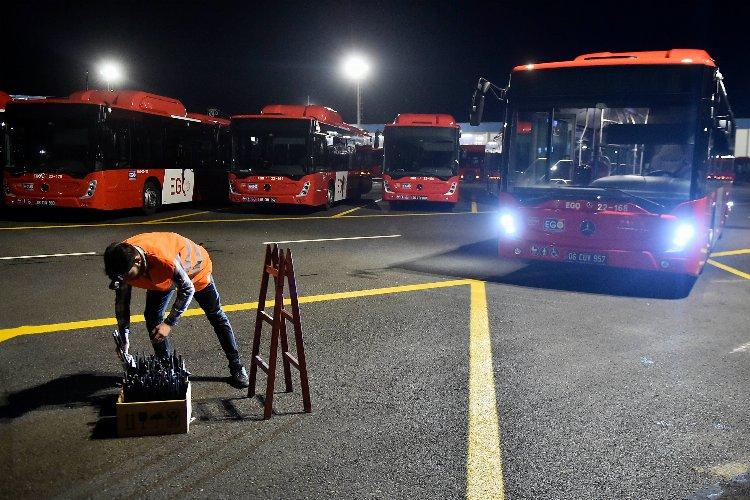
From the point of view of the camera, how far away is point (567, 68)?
9.21 metres

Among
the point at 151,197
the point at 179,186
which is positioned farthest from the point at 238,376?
the point at 179,186

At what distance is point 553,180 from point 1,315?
24.2ft

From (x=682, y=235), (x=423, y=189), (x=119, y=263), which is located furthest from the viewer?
(x=423, y=189)

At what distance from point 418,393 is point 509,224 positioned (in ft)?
17.4

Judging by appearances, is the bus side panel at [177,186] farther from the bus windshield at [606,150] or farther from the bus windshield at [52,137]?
the bus windshield at [606,150]

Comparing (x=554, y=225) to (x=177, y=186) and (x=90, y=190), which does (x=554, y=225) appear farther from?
(x=177, y=186)

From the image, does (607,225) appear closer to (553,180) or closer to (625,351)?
(553,180)

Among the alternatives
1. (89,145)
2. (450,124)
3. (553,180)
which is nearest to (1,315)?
(553,180)

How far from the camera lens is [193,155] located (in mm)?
21391

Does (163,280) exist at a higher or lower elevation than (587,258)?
higher

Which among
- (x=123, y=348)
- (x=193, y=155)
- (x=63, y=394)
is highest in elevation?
(x=193, y=155)

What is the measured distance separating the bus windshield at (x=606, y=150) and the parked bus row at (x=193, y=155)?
1043 cm

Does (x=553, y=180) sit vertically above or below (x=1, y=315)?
above

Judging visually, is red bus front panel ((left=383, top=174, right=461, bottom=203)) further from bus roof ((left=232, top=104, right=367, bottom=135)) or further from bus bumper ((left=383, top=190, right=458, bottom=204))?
bus roof ((left=232, top=104, right=367, bottom=135))
